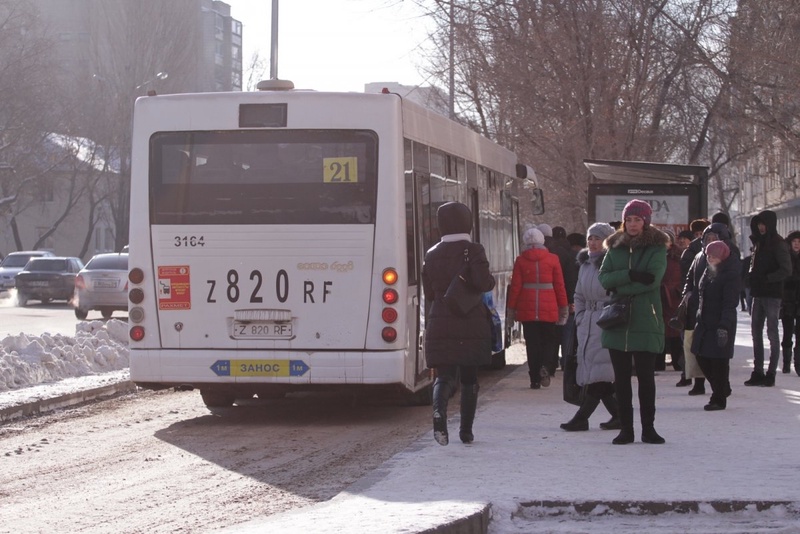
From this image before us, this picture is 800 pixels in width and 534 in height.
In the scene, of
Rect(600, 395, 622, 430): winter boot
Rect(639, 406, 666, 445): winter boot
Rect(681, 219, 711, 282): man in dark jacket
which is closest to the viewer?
Rect(639, 406, 666, 445): winter boot

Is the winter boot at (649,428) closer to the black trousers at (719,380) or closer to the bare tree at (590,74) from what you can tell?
the black trousers at (719,380)

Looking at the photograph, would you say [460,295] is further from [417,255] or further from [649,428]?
[417,255]

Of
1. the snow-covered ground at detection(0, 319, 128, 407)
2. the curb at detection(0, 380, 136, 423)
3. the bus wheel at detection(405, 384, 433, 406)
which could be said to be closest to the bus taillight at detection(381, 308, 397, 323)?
the bus wheel at detection(405, 384, 433, 406)

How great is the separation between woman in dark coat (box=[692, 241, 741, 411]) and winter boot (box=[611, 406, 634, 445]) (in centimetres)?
261

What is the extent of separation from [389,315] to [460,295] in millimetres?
2228

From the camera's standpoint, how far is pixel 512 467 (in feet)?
29.6

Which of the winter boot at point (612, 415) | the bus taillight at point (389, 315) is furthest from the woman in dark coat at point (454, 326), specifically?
the bus taillight at point (389, 315)

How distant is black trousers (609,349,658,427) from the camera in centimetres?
1023

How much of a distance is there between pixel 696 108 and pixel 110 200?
51.6 metres

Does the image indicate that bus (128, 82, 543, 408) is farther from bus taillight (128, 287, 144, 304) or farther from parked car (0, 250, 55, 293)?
parked car (0, 250, 55, 293)

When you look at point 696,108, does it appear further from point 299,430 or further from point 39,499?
point 39,499

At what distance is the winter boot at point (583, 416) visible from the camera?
438 inches

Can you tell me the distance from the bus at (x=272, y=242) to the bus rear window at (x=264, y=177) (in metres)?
0.01

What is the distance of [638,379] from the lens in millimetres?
10344
